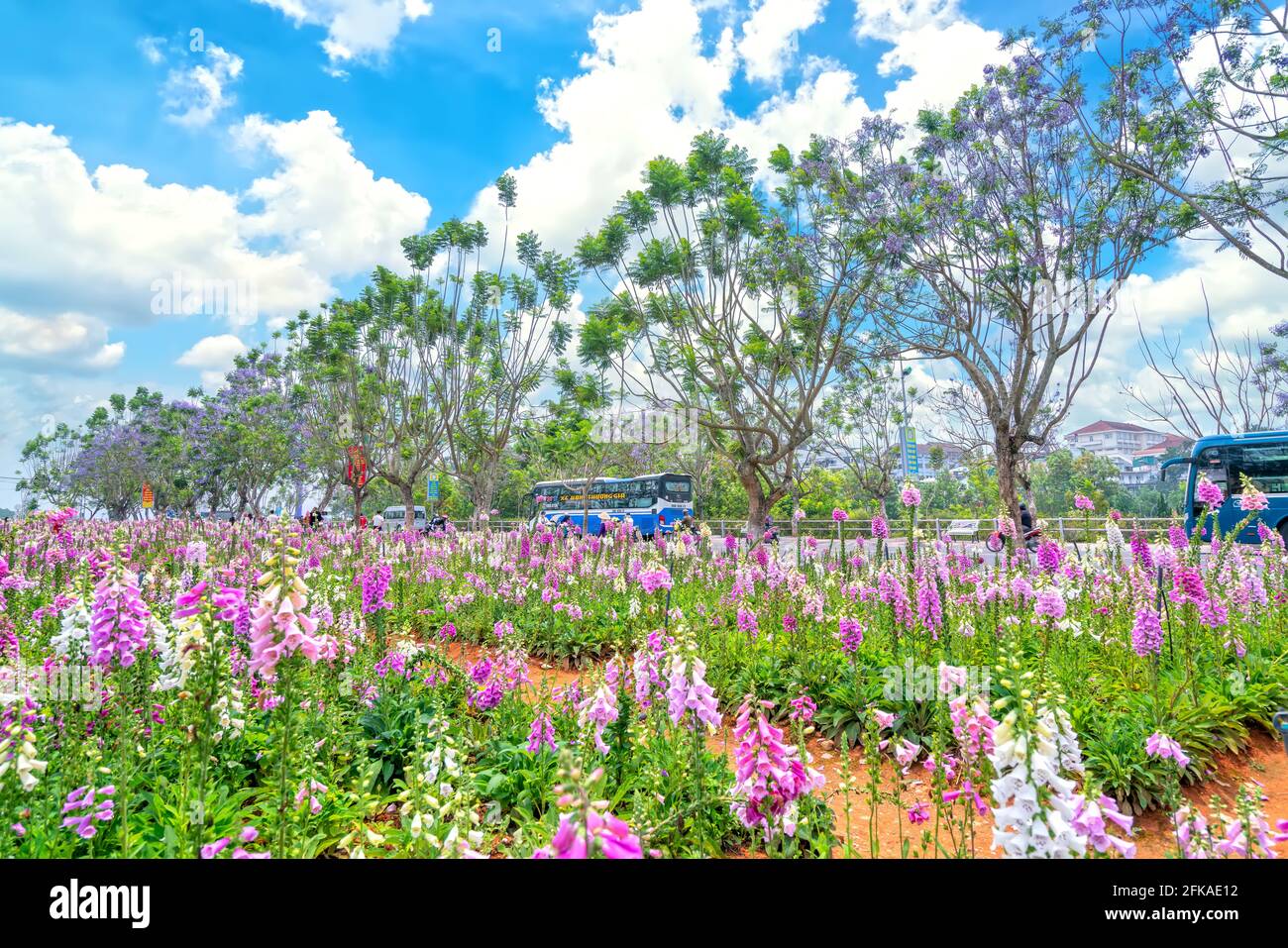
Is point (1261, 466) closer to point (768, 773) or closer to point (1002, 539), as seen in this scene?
point (1002, 539)

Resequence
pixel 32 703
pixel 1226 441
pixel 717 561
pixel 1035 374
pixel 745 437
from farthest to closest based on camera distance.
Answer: pixel 745 437 → pixel 1226 441 → pixel 1035 374 → pixel 717 561 → pixel 32 703

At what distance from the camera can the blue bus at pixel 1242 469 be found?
14.9m

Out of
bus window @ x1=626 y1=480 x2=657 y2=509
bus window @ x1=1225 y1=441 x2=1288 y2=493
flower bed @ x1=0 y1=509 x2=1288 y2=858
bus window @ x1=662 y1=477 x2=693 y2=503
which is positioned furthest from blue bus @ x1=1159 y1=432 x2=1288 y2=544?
bus window @ x1=626 y1=480 x2=657 y2=509

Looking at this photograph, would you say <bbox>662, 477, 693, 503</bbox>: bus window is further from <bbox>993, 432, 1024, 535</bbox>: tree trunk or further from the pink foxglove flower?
the pink foxglove flower

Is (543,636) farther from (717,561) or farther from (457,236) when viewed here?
(457,236)

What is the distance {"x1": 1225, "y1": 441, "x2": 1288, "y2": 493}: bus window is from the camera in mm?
15078

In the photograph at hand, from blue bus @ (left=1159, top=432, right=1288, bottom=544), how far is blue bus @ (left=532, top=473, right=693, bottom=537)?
1721 cm

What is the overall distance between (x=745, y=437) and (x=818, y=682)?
41.3 feet

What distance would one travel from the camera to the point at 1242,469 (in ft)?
50.5

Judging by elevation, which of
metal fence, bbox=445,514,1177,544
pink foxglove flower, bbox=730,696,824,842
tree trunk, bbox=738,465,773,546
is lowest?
metal fence, bbox=445,514,1177,544

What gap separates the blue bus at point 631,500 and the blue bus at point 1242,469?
56.5ft

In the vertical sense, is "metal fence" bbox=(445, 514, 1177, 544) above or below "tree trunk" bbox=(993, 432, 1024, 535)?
below
